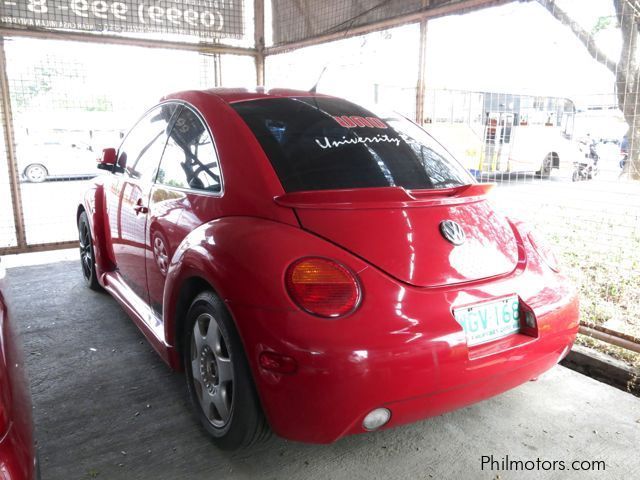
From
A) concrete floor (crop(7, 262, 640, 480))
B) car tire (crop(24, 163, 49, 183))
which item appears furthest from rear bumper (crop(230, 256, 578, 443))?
car tire (crop(24, 163, 49, 183))

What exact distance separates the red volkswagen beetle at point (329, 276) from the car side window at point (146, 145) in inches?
6.6

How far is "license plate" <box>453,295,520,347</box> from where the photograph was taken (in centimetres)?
182

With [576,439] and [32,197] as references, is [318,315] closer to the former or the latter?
[576,439]

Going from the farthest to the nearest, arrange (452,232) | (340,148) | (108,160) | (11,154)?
(11,154), (108,160), (340,148), (452,232)

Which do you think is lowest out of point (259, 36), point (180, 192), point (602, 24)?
point (180, 192)

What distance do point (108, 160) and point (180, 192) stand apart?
147cm

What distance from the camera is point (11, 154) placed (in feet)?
16.9

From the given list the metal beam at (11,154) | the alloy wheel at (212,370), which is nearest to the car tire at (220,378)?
the alloy wheel at (212,370)

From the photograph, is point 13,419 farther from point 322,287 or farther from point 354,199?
point 354,199

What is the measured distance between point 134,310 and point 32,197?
5.30 m

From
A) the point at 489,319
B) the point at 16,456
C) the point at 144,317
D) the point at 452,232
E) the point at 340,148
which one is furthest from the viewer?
the point at 144,317

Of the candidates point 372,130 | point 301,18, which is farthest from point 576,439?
point 301,18

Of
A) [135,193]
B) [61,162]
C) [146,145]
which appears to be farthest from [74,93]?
[135,193]

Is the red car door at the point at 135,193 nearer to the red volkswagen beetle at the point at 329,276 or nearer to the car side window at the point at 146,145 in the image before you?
the car side window at the point at 146,145
